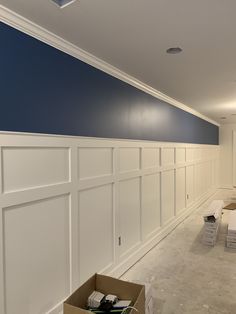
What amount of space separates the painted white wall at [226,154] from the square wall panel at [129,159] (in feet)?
21.9

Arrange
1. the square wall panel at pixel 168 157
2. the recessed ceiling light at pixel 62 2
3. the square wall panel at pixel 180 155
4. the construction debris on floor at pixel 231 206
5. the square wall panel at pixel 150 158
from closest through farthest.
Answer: the recessed ceiling light at pixel 62 2, the square wall panel at pixel 150 158, the square wall panel at pixel 168 157, the square wall panel at pixel 180 155, the construction debris on floor at pixel 231 206

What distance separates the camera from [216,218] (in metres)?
4.26

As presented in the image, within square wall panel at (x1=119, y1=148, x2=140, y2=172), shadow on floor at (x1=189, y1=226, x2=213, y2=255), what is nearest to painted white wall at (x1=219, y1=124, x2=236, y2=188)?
shadow on floor at (x1=189, y1=226, x2=213, y2=255)

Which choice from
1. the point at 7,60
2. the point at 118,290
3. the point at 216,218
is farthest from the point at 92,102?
the point at 216,218

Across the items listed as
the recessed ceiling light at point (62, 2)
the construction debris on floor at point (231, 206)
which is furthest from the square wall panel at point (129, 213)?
the construction debris on floor at point (231, 206)

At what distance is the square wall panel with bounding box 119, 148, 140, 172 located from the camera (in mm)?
3100

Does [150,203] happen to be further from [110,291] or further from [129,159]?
[110,291]

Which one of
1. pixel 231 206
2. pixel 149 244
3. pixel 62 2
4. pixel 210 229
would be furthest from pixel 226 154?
pixel 62 2

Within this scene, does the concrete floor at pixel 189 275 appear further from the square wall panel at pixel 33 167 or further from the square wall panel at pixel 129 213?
the square wall panel at pixel 33 167

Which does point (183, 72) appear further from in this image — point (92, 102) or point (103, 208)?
point (103, 208)

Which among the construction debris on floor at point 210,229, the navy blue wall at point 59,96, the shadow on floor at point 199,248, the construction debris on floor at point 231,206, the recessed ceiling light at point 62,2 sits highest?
the recessed ceiling light at point 62,2

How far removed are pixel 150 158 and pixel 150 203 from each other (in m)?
0.65

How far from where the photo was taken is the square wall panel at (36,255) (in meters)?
1.76

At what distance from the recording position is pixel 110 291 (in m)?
2.10
